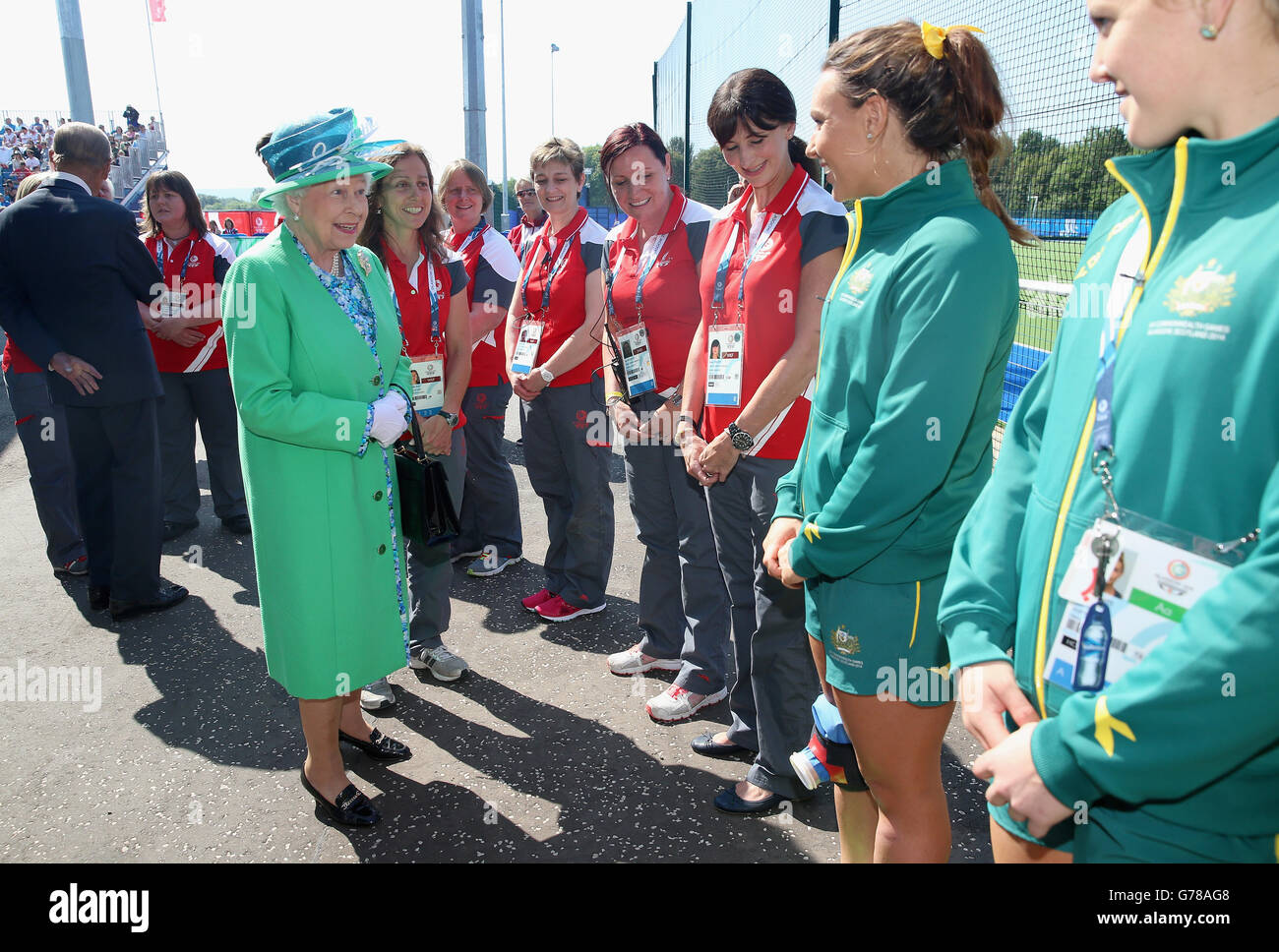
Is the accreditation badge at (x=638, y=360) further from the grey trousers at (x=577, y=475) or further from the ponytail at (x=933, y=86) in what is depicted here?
the ponytail at (x=933, y=86)

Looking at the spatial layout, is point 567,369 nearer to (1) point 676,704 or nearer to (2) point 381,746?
(1) point 676,704

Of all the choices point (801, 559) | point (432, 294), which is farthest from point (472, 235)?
point (801, 559)

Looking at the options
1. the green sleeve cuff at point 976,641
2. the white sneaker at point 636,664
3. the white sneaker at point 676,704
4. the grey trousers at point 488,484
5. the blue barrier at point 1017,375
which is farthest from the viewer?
the blue barrier at point 1017,375

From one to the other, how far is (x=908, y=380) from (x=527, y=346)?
3135mm

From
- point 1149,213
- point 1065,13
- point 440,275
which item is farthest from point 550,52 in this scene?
point 1149,213

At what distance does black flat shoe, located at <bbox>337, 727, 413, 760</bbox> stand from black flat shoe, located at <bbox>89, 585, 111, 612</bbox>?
227cm

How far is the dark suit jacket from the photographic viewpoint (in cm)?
434

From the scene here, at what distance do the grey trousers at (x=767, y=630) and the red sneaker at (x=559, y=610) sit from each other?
1.61 meters

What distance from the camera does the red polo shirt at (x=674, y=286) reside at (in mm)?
3506

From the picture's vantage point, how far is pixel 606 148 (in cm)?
358

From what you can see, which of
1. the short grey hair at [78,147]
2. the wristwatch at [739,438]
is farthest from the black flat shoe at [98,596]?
the wristwatch at [739,438]

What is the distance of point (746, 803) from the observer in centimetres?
287

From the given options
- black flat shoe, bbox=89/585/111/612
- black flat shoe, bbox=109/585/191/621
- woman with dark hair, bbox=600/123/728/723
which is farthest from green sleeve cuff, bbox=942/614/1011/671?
black flat shoe, bbox=89/585/111/612
